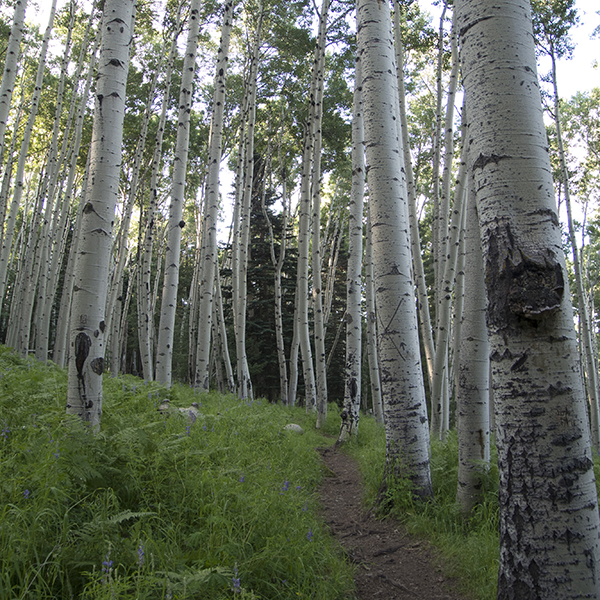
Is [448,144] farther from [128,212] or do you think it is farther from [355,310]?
[128,212]

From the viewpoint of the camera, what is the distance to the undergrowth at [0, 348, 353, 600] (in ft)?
6.00

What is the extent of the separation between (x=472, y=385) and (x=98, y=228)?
10.9ft

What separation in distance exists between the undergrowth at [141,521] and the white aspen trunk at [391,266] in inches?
42.4

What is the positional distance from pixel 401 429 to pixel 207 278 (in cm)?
569

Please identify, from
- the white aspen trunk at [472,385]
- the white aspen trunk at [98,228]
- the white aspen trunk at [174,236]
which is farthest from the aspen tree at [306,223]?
the white aspen trunk at [472,385]

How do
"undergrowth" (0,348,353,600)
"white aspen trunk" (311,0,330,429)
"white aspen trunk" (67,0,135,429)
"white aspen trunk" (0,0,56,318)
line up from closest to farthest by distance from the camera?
1. "undergrowth" (0,348,353,600)
2. "white aspen trunk" (67,0,135,429)
3. "white aspen trunk" (0,0,56,318)
4. "white aspen trunk" (311,0,330,429)

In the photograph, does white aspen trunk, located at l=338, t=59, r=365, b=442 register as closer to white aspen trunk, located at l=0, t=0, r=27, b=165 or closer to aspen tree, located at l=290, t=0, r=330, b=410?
aspen tree, located at l=290, t=0, r=330, b=410

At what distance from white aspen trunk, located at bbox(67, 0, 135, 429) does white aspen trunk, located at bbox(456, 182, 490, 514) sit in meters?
2.93

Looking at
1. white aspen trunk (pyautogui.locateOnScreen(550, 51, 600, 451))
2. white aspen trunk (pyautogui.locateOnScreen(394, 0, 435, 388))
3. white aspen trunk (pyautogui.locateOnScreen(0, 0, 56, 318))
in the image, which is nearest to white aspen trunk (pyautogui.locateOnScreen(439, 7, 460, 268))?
white aspen trunk (pyautogui.locateOnScreen(394, 0, 435, 388))

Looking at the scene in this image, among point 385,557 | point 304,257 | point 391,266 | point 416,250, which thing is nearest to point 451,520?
point 385,557

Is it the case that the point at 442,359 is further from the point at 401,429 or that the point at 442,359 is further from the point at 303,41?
the point at 303,41

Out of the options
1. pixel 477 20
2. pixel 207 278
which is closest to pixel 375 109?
pixel 477 20

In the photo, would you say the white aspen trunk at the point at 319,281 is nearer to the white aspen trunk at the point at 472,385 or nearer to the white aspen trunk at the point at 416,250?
the white aspen trunk at the point at 416,250

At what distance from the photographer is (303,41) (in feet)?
43.1
